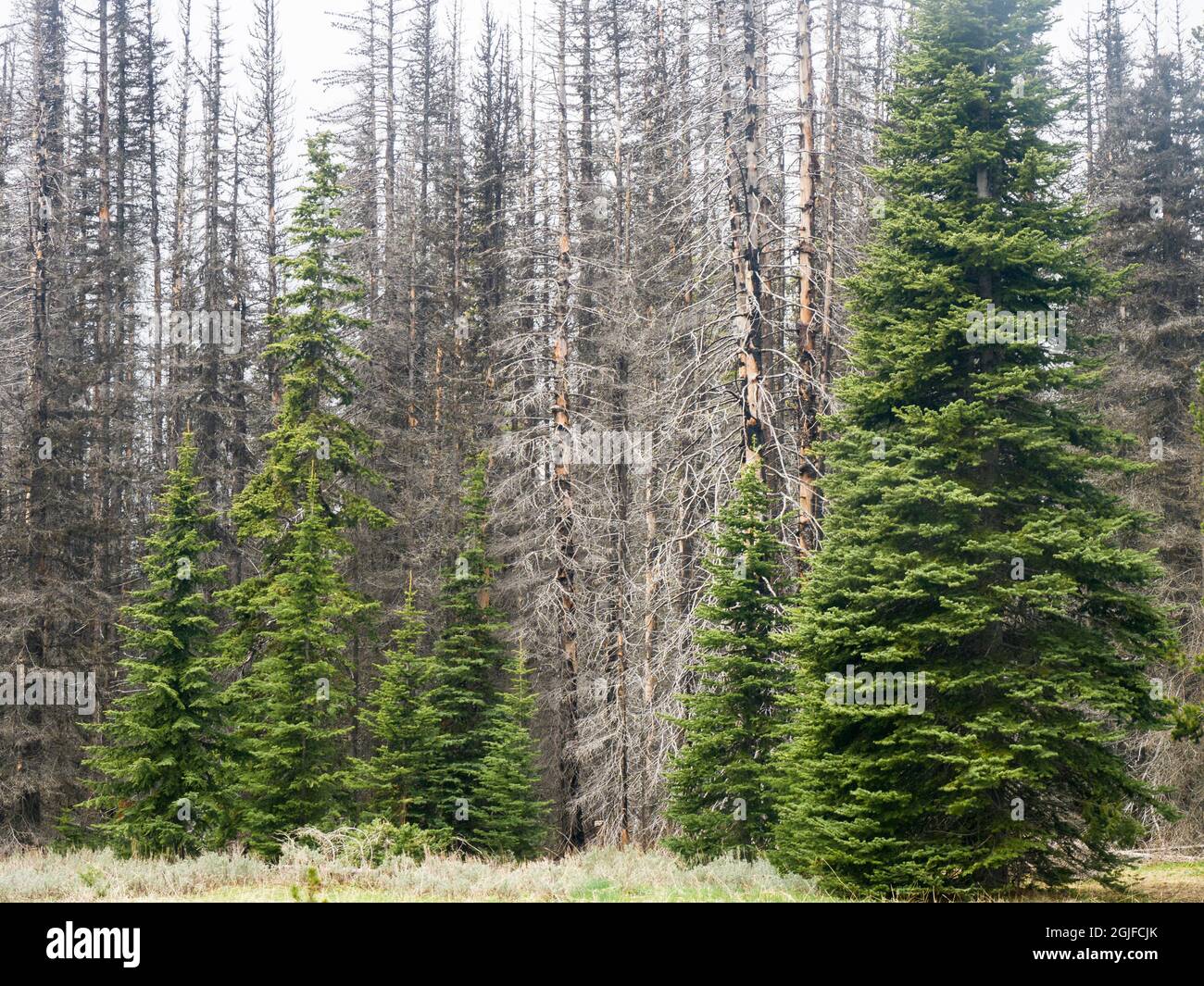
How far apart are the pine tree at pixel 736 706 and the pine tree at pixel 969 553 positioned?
240 cm

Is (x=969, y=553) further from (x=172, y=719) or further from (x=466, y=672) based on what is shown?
(x=466, y=672)

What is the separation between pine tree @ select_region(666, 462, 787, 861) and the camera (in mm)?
14336

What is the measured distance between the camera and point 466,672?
22.3 m

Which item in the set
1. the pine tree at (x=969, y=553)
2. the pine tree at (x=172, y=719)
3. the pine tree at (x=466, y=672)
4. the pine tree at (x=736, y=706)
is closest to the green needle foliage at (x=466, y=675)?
the pine tree at (x=466, y=672)

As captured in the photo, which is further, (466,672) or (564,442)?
(564,442)

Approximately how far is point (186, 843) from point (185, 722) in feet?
6.42

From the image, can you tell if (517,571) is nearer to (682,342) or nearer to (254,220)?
(682,342)

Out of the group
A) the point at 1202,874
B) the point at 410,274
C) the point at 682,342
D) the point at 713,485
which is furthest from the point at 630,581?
the point at 410,274

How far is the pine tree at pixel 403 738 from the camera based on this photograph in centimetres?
2123

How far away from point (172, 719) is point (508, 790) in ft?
22.9

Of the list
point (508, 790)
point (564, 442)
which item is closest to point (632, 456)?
point (564, 442)

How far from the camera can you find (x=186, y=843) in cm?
1723

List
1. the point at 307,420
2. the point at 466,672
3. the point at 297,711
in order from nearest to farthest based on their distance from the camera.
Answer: the point at 297,711 < the point at 307,420 < the point at 466,672

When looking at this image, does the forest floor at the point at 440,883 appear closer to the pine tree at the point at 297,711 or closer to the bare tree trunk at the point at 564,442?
the pine tree at the point at 297,711
